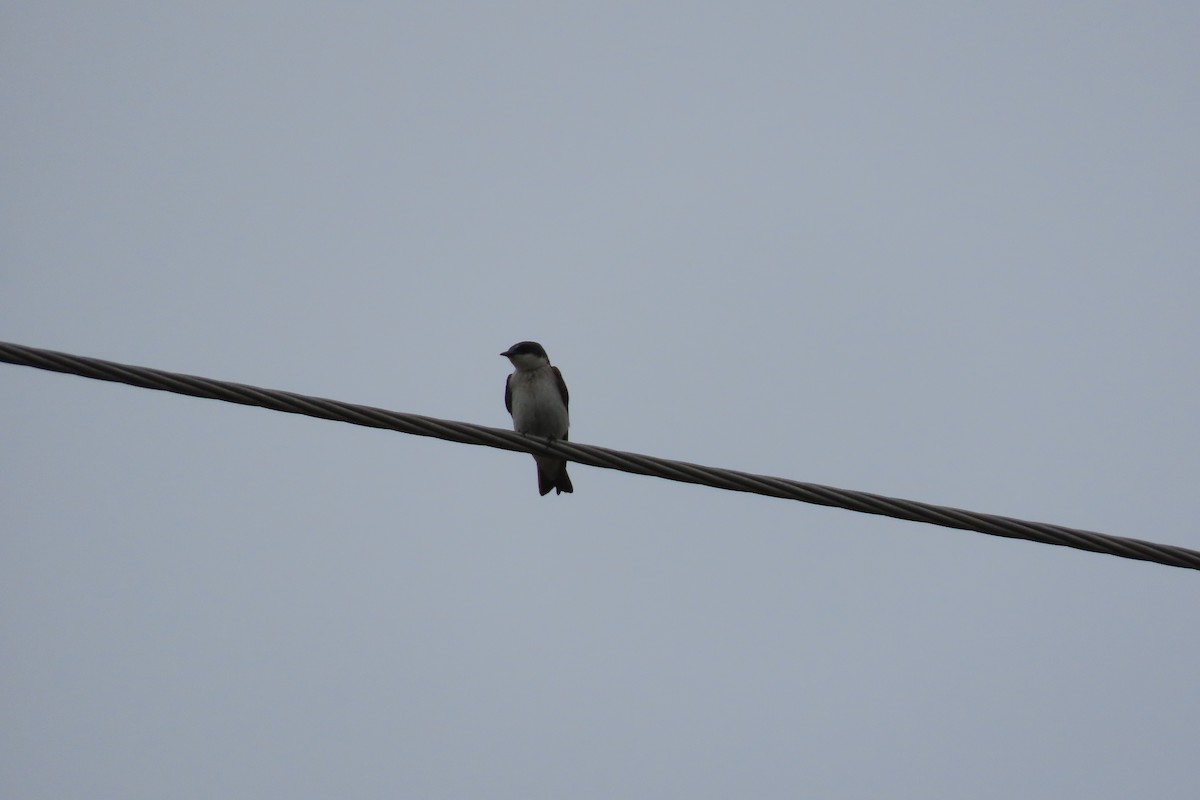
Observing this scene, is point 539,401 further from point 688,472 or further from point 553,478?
point 688,472

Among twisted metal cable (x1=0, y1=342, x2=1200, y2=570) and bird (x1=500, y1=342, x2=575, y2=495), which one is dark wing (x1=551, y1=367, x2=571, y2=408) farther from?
twisted metal cable (x1=0, y1=342, x2=1200, y2=570)

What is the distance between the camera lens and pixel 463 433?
192 inches

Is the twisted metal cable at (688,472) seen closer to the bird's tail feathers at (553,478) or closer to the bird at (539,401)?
the bird at (539,401)

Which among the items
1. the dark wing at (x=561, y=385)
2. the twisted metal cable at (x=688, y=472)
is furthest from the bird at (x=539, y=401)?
the twisted metal cable at (x=688, y=472)

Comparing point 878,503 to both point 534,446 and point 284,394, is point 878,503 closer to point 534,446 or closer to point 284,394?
point 534,446

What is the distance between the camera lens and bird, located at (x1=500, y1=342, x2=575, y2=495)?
845 cm

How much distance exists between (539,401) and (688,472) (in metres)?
3.75

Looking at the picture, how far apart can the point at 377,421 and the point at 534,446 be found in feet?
2.40

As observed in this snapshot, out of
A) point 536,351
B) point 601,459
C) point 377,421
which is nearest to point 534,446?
point 601,459

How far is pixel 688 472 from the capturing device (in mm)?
4758

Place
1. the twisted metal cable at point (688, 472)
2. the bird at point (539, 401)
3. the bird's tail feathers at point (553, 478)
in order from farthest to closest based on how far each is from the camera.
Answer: the bird's tail feathers at point (553, 478), the bird at point (539, 401), the twisted metal cable at point (688, 472)

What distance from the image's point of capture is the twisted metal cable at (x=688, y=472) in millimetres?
4262

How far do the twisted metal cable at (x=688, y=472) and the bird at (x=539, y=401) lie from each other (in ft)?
11.7

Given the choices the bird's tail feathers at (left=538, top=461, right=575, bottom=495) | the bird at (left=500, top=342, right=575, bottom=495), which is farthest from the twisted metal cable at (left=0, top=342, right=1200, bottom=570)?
the bird's tail feathers at (left=538, top=461, right=575, bottom=495)
